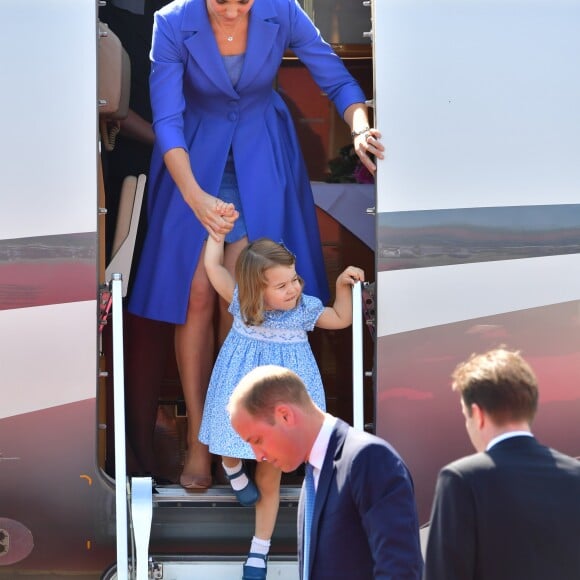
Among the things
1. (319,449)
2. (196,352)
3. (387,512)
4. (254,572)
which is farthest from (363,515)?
(196,352)

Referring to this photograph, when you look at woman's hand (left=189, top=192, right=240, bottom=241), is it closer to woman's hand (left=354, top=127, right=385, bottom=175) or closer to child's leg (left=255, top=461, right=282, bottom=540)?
woman's hand (left=354, top=127, right=385, bottom=175)

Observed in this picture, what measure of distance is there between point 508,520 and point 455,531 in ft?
0.34

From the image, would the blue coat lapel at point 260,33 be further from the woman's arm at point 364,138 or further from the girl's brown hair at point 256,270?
the girl's brown hair at point 256,270

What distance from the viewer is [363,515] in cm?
243

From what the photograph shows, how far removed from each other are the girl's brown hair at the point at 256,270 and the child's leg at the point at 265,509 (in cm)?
52

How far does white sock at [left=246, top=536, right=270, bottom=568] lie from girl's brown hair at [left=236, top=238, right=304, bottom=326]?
0.74m

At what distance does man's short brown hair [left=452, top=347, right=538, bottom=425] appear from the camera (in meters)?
2.30

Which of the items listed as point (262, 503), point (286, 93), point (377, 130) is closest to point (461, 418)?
point (262, 503)

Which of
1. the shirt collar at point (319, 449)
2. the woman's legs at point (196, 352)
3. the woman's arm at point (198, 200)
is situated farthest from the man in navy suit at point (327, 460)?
the woman's legs at point (196, 352)

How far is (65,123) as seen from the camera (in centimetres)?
392

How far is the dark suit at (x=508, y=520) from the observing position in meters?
2.21

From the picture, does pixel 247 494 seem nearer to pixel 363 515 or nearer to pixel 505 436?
pixel 363 515

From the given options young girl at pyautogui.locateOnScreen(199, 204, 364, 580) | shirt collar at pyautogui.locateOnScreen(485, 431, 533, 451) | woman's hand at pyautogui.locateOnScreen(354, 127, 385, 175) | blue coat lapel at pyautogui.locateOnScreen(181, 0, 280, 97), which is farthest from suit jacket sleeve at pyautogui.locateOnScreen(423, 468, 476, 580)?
blue coat lapel at pyautogui.locateOnScreen(181, 0, 280, 97)

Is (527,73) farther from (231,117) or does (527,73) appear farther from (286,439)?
(286,439)
